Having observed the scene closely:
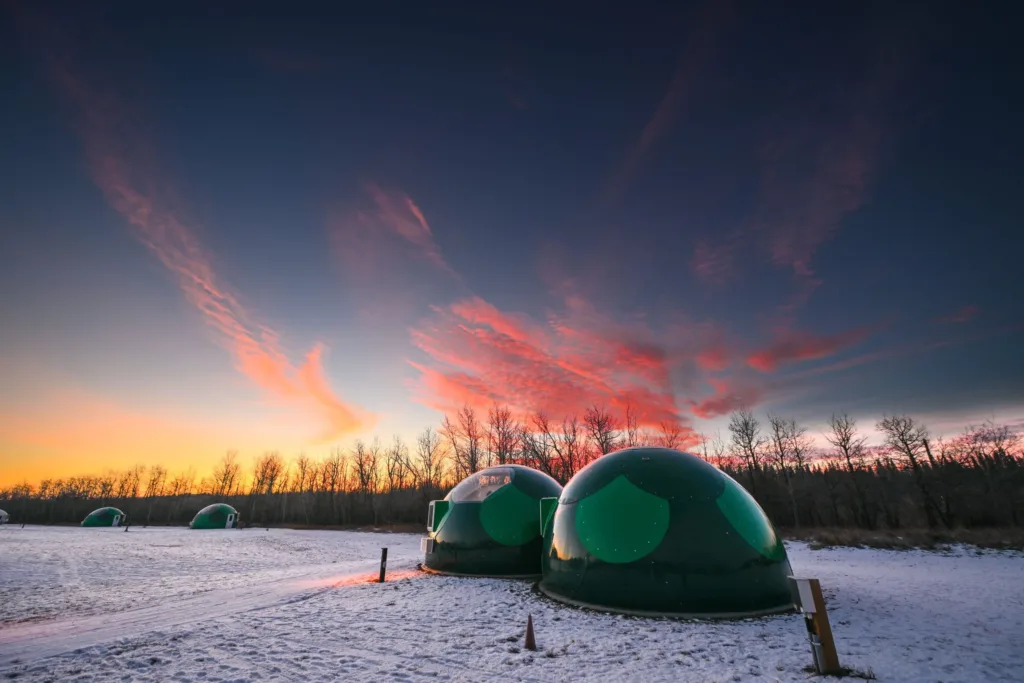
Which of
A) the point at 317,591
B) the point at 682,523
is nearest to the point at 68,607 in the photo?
the point at 317,591

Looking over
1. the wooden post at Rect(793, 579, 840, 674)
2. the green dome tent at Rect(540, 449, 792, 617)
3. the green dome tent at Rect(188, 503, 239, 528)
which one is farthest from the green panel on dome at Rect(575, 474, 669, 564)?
the green dome tent at Rect(188, 503, 239, 528)

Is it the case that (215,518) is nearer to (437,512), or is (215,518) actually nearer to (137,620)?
(437,512)

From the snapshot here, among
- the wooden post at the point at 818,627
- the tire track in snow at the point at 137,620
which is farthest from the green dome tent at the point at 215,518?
the wooden post at the point at 818,627

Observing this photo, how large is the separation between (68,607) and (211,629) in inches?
266

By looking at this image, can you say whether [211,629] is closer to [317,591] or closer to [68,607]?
[317,591]

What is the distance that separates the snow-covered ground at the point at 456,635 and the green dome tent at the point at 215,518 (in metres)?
46.9

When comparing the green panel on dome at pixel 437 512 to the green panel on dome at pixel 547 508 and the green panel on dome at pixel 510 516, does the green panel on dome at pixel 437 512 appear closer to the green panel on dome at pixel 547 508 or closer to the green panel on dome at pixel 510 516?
the green panel on dome at pixel 510 516

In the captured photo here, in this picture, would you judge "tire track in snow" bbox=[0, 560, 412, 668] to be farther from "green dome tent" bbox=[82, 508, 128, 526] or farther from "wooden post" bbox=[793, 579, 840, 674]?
"green dome tent" bbox=[82, 508, 128, 526]

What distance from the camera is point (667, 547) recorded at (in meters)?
8.34

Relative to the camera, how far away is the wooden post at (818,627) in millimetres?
5191

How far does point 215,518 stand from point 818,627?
66.0m

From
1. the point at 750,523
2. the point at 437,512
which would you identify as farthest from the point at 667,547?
the point at 437,512

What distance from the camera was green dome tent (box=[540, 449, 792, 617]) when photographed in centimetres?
809

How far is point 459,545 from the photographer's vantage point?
44.2 feet
